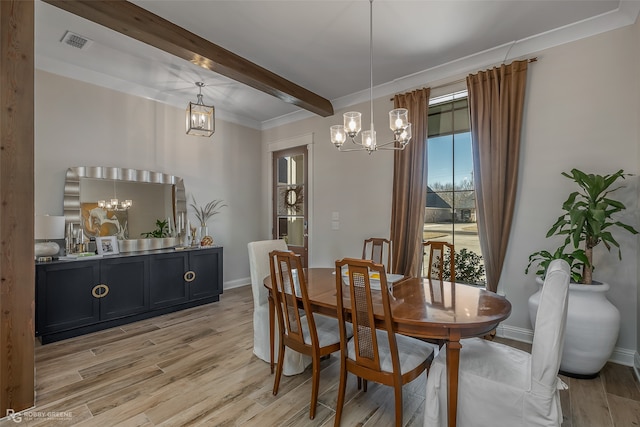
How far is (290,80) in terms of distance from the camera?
12.9ft

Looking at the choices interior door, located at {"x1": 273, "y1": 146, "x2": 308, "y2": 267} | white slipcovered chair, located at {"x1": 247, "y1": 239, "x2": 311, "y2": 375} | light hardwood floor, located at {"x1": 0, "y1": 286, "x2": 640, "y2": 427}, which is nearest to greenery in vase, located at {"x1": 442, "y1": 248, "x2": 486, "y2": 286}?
light hardwood floor, located at {"x1": 0, "y1": 286, "x2": 640, "y2": 427}

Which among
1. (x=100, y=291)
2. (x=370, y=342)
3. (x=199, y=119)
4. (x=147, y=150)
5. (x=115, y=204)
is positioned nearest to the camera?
(x=370, y=342)

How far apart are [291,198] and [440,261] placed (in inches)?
128

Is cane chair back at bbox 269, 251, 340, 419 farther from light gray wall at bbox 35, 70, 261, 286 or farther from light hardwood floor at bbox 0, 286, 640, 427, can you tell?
light gray wall at bbox 35, 70, 261, 286

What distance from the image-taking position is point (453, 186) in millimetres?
3689

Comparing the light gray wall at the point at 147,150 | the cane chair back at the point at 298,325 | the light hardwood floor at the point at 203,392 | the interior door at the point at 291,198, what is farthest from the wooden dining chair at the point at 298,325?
the light gray wall at the point at 147,150

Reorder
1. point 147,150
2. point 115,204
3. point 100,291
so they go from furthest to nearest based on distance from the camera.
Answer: point 147,150 → point 115,204 → point 100,291

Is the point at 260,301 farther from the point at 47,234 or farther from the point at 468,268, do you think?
the point at 468,268

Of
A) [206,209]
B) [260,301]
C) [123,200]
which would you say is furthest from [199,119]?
[260,301]

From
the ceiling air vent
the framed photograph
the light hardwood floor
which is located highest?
the ceiling air vent

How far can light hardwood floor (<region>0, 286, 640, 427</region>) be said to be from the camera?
195 centimetres

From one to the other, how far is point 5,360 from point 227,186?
3682 millimetres

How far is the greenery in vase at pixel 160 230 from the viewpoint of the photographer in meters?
4.24

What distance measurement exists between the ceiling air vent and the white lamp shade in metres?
1.78
